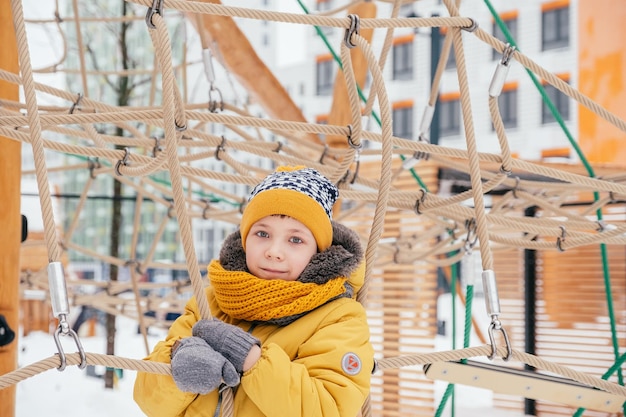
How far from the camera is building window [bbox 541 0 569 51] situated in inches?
235

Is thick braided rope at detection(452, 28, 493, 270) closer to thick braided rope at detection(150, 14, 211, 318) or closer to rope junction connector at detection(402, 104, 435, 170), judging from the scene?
thick braided rope at detection(150, 14, 211, 318)

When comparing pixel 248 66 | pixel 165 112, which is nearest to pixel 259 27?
pixel 248 66

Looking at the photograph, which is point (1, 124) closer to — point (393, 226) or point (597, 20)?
point (393, 226)

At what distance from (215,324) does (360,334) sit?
13 centimetres

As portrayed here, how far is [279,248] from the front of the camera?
0.69 m

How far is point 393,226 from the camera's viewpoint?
309 cm

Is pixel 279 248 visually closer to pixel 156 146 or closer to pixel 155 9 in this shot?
pixel 155 9

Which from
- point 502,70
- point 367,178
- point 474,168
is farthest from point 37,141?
point 367,178

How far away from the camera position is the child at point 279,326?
590 millimetres

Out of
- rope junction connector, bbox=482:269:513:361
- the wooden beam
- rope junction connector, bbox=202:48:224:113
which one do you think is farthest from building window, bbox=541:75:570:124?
rope junction connector, bbox=482:269:513:361

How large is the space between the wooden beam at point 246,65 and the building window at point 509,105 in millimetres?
4482

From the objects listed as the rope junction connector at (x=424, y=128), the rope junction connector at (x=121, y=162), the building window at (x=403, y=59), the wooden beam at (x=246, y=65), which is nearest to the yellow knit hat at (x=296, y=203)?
the rope junction connector at (x=121, y=162)

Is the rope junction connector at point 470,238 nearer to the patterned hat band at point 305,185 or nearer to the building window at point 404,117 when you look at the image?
the patterned hat band at point 305,185

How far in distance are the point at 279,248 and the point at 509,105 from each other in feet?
18.8
